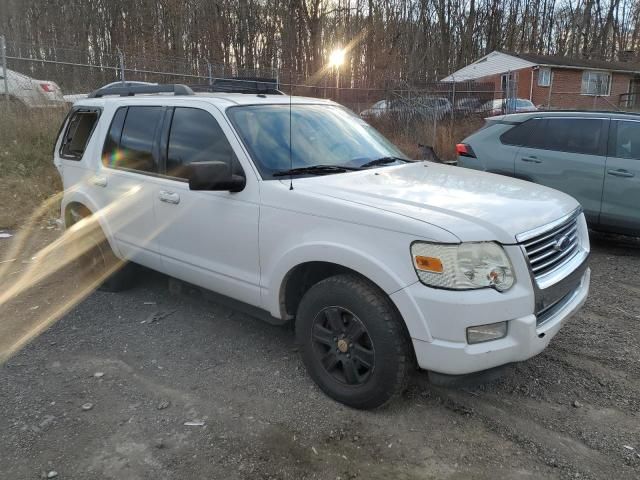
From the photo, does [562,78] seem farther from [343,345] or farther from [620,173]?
[343,345]

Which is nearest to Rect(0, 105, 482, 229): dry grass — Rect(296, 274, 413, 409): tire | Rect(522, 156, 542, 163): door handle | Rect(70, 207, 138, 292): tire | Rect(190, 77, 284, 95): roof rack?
Rect(522, 156, 542, 163): door handle

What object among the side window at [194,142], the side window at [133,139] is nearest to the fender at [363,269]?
the side window at [194,142]

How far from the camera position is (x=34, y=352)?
3951 millimetres

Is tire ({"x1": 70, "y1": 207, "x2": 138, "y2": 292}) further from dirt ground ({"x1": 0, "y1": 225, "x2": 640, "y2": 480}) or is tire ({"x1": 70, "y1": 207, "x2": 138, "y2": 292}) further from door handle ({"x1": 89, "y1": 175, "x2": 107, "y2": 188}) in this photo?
dirt ground ({"x1": 0, "y1": 225, "x2": 640, "y2": 480})

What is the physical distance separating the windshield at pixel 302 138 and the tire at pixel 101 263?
2.07 metres

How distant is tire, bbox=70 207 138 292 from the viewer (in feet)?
16.4

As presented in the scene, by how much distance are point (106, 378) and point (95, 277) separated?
191 cm

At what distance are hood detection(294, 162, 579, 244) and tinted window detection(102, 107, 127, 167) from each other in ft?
7.02

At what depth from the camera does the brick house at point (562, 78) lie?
113ft

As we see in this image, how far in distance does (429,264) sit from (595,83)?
41611mm

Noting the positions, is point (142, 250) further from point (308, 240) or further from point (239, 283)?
point (308, 240)

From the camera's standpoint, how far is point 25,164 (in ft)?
31.9

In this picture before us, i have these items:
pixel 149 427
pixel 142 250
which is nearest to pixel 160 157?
pixel 142 250

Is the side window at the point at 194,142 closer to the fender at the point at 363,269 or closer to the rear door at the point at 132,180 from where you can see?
the rear door at the point at 132,180
